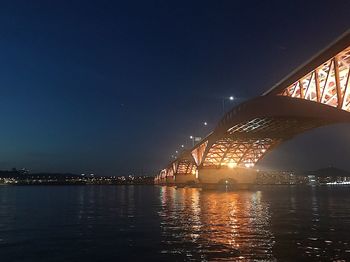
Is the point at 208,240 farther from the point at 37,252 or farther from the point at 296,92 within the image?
the point at 296,92

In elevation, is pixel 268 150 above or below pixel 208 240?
above

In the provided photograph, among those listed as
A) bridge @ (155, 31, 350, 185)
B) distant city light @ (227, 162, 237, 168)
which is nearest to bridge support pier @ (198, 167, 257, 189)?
bridge @ (155, 31, 350, 185)

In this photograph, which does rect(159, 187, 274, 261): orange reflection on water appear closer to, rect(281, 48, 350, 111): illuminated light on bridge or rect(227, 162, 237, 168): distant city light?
rect(281, 48, 350, 111): illuminated light on bridge

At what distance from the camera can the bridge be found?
36219 millimetres

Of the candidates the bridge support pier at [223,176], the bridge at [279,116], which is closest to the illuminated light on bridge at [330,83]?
the bridge at [279,116]

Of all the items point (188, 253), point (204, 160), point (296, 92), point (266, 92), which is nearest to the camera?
point (188, 253)

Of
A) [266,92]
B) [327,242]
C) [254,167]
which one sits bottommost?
[327,242]

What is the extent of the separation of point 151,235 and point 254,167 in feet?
310

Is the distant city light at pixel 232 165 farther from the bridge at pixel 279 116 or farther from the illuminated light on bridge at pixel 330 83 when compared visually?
the illuminated light on bridge at pixel 330 83

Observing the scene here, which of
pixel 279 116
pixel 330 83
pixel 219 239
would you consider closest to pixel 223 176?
pixel 279 116

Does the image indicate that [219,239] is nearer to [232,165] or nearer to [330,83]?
[330,83]

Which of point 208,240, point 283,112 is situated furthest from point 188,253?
point 283,112

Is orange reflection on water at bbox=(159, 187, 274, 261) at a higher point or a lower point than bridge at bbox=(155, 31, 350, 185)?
lower

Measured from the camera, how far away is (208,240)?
78.3 ft
